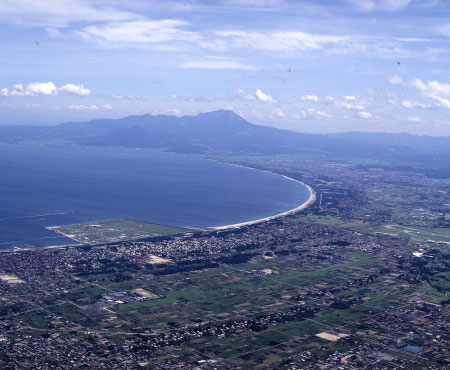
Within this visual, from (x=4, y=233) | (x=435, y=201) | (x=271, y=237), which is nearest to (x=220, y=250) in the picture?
(x=271, y=237)

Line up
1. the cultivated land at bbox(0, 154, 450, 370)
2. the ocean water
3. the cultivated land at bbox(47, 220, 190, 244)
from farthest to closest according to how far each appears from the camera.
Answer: the ocean water
the cultivated land at bbox(47, 220, 190, 244)
the cultivated land at bbox(0, 154, 450, 370)

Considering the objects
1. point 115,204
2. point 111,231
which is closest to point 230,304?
point 111,231

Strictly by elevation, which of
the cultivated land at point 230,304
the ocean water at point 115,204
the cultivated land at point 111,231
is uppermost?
the ocean water at point 115,204

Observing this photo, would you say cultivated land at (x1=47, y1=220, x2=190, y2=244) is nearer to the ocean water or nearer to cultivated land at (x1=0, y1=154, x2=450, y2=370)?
the ocean water

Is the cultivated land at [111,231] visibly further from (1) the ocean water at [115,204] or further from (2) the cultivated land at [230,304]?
(2) the cultivated land at [230,304]

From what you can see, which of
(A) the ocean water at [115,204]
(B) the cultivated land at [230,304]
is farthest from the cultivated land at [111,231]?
(B) the cultivated land at [230,304]

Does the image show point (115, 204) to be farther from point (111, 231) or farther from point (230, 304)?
point (230, 304)

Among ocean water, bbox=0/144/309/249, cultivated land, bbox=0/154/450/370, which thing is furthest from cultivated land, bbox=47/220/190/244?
cultivated land, bbox=0/154/450/370

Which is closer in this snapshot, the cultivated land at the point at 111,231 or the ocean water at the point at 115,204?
the cultivated land at the point at 111,231
